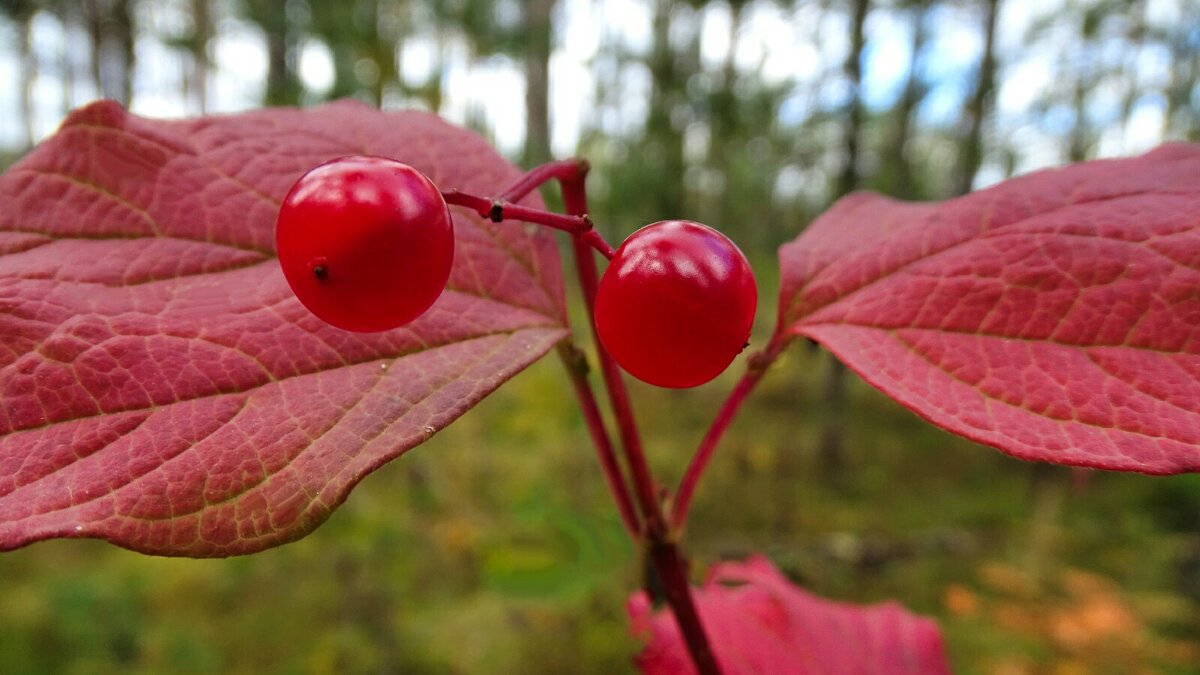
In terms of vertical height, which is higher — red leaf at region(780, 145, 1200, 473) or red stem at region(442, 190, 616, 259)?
red stem at region(442, 190, 616, 259)

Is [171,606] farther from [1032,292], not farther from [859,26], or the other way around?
[859,26]

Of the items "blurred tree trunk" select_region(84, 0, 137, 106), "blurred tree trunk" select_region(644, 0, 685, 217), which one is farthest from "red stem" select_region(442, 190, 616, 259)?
"blurred tree trunk" select_region(84, 0, 137, 106)

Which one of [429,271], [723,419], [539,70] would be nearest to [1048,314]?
[723,419]

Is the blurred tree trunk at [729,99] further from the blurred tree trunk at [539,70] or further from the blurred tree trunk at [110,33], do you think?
the blurred tree trunk at [110,33]

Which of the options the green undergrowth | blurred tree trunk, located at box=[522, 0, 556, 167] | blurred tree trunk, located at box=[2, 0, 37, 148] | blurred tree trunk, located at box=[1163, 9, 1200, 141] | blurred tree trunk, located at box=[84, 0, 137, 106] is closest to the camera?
the green undergrowth

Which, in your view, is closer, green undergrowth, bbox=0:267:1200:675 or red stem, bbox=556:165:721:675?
red stem, bbox=556:165:721:675

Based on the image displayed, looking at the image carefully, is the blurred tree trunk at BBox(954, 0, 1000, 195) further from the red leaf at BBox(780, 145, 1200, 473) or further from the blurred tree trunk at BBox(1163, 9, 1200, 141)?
the blurred tree trunk at BBox(1163, 9, 1200, 141)

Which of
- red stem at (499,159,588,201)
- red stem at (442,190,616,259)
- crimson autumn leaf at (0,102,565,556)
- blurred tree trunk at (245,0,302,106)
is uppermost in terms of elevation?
blurred tree trunk at (245,0,302,106)
